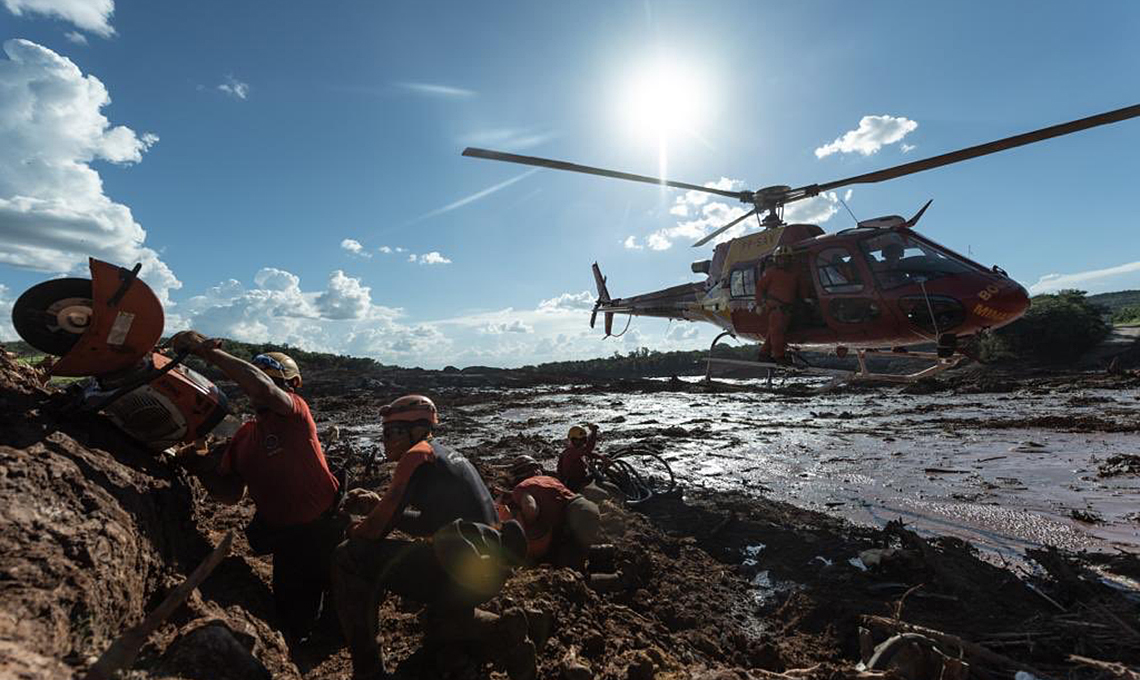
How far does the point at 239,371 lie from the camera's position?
9.80ft

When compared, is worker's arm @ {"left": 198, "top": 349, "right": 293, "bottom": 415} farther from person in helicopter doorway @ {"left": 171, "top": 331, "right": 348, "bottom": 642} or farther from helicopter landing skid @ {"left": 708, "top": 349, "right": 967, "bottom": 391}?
helicopter landing skid @ {"left": 708, "top": 349, "right": 967, "bottom": 391}

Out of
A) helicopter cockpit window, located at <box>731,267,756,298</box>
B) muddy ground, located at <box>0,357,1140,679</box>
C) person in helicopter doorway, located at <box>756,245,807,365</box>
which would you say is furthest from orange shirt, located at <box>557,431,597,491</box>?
helicopter cockpit window, located at <box>731,267,756,298</box>

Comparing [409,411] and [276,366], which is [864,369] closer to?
[409,411]

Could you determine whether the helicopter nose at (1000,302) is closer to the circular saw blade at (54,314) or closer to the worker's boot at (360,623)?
the worker's boot at (360,623)

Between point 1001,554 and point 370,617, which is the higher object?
point 370,617

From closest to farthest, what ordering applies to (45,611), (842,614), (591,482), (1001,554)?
(45,611) → (842,614) → (1001,554) → (591,482)

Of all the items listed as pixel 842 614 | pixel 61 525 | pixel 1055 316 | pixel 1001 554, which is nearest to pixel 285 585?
pixel 61 525

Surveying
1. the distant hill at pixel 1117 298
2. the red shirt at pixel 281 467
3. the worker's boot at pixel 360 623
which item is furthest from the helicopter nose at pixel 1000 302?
the distant hill at pixel 1117 298

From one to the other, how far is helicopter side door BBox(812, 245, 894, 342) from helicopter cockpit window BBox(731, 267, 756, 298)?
1163 millimetres

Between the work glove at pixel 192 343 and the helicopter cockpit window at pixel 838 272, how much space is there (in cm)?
776

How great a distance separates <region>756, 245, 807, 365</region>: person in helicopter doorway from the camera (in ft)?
27.6

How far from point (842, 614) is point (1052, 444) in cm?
1003

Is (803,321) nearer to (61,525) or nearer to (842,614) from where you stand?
(842,614)

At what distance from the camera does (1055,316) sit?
27.1 m
